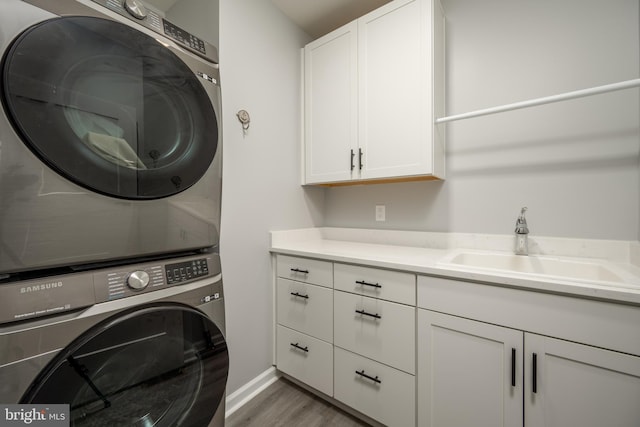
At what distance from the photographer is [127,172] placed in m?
0.81

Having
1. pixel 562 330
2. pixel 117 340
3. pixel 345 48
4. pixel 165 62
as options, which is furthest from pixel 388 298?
pixel 345 48

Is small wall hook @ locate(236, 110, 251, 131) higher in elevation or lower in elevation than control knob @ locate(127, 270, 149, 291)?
higher

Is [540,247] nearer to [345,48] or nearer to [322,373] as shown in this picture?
[322,373]

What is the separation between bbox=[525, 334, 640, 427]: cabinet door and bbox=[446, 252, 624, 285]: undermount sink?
304mm

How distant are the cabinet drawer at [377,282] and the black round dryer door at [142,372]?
669 mm

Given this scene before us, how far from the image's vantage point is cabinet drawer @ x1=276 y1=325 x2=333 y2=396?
1475 millimetres

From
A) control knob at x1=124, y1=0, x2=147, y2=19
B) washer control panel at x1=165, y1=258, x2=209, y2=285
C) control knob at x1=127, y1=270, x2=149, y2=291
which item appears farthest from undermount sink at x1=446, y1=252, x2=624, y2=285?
control knob at x1=124, y1=0, x2=147, y2=19

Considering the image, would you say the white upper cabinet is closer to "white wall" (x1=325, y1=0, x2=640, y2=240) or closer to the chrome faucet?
"white wall" (x1=325, y1=0, x2=640, y2=240)

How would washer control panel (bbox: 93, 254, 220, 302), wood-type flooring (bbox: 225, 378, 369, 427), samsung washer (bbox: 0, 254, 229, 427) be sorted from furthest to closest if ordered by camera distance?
1. wood-type flooring (bbox: 225, 378, 369, 427)
2. washer control panel (bbox: 93, 254, 220, 302)
3. samsung washer (bbox: 0, 254, 229, 427)

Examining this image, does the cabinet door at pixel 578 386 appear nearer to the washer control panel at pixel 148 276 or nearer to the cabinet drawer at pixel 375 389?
the cabinet drawer at pixel 375 389

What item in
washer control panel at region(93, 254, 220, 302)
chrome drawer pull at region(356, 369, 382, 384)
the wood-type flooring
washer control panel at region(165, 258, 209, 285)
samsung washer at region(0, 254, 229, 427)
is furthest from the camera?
the wood-type flooring

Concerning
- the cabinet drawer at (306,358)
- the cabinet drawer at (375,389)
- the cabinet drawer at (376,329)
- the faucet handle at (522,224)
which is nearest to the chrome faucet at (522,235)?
the faucet handle at (522,224)

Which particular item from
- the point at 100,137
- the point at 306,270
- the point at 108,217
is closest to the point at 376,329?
the point at 306,270

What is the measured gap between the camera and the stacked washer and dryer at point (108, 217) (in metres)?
0.62
